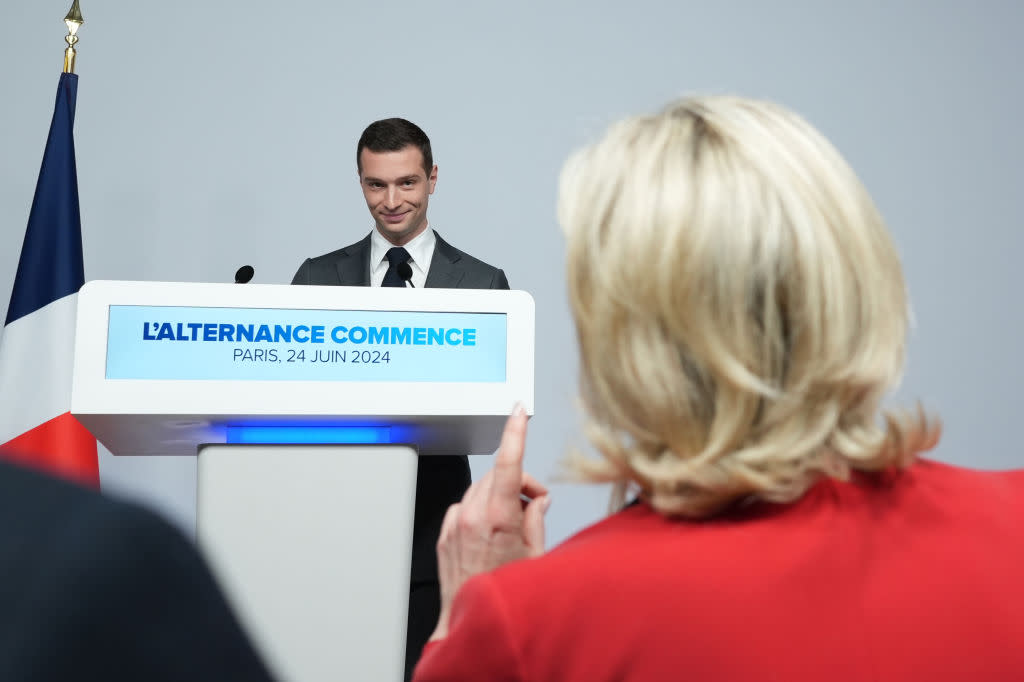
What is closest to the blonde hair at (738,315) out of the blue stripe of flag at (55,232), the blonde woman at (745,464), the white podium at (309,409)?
the blonde woman at (745,464)

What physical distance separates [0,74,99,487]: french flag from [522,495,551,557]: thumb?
164 cm

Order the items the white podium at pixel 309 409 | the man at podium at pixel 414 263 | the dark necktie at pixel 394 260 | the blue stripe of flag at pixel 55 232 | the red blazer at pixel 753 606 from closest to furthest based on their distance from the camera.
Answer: the red blazer at pixel 753 606
the white podium at pixel 309 409
the man at podium at pixel 414 263
the dark necktie at pixel 394 260
the blue stripe of flag at pixel 55 232

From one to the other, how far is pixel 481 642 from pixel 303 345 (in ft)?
3.20

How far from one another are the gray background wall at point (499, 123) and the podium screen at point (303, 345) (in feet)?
5.84

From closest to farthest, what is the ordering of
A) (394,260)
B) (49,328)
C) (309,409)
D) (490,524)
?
(490,524) → (309,409) → (394,260) → (49,328)

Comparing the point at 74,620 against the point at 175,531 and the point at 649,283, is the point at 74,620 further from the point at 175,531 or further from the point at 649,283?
the point at 649,283

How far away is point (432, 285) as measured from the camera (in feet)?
7.75

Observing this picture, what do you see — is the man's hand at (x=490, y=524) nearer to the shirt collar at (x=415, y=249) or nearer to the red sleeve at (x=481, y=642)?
the red sleeve at (x=481, y=642)

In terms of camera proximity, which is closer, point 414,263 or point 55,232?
point 414,263

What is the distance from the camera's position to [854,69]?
4.09m

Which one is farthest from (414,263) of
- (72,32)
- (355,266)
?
(72,32)

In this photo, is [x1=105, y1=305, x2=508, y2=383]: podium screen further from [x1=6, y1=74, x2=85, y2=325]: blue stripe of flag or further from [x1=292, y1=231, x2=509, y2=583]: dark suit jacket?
[x1=6, y1=74, x2=85, y2=325]: blue stripe of flag

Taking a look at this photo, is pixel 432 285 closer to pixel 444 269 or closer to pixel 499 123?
pixel 444 269

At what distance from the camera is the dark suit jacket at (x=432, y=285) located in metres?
2.12
